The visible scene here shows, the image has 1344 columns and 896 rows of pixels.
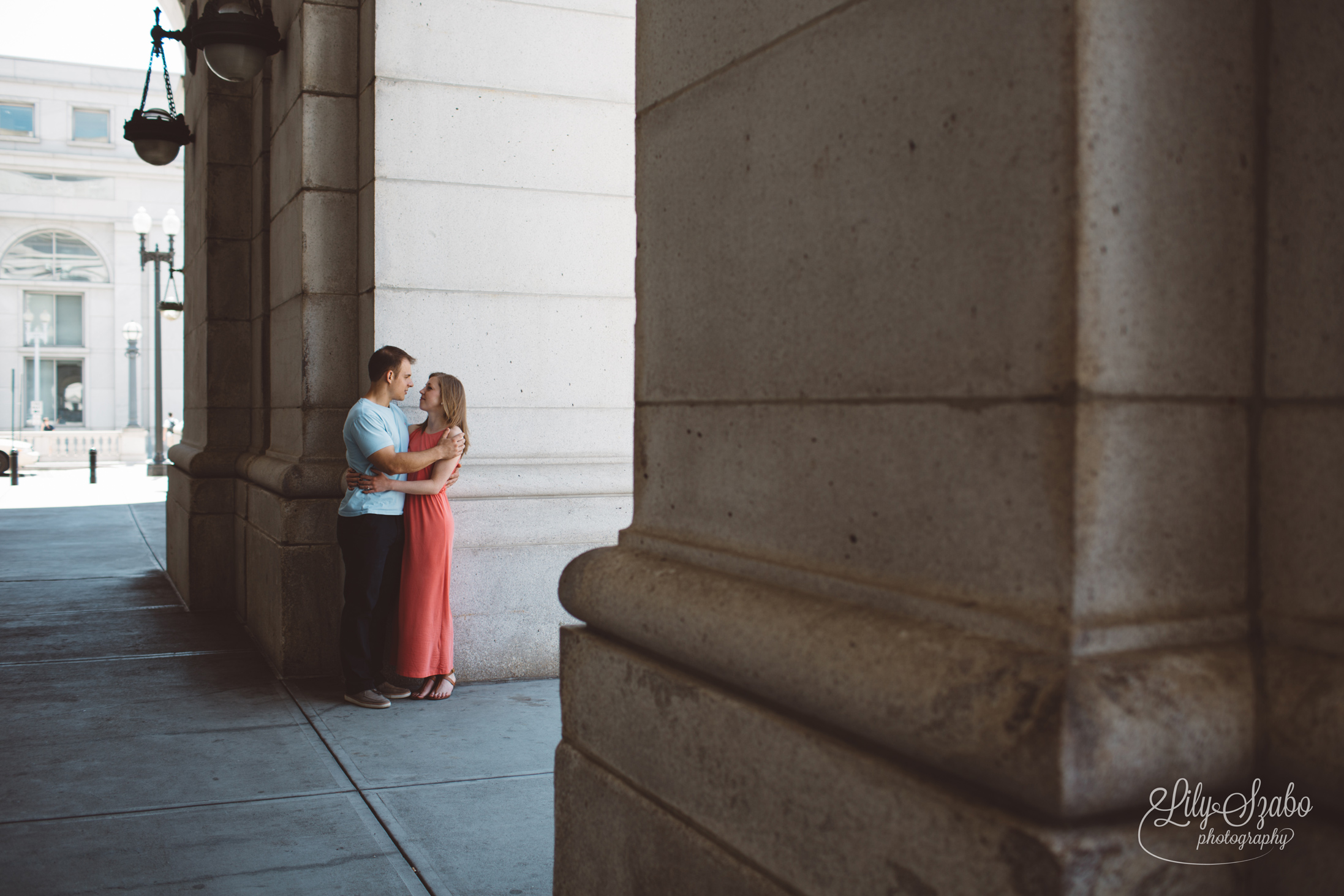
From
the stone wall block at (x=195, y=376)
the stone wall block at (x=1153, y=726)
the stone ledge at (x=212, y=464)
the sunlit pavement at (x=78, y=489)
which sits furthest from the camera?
the sunlit pavement at (x=78, y=489)

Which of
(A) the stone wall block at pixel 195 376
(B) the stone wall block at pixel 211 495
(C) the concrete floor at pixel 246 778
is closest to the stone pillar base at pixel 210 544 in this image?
(B) the stone wall block at pixel 211 495

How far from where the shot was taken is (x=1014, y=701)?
155cm

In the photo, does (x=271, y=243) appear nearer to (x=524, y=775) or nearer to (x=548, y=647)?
(x=548, y=647)

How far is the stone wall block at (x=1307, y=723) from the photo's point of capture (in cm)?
150

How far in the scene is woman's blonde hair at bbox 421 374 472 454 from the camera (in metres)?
6.34

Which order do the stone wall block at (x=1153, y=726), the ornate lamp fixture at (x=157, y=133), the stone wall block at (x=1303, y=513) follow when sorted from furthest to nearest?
the ornate lamp fixture at (x=157, y=133) < the stone wall block at (x=1303, y=513) < the stone wall block at (x=1153, y=726)

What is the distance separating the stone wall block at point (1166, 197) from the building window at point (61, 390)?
198ft

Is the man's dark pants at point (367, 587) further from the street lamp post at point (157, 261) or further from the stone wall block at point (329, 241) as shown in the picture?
the street lamp post at point (157, 261)

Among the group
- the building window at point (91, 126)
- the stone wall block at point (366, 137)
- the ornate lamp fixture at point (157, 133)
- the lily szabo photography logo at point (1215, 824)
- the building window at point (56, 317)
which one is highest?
the building window at point (91, 126)

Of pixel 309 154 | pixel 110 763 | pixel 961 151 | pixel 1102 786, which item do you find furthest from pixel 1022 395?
pixel 309 154

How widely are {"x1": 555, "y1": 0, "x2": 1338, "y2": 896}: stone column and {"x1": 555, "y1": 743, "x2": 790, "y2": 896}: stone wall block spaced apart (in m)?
0.02

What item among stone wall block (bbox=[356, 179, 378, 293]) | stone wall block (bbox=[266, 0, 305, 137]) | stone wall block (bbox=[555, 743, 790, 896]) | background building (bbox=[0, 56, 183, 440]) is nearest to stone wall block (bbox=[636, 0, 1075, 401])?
stone wall block (bbox=[555, 743, 790, 896])

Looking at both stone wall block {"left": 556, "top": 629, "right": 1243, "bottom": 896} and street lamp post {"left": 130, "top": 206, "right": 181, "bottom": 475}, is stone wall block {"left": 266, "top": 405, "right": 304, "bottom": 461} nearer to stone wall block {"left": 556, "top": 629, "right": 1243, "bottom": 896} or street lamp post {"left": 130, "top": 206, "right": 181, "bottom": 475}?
stone wall block {"left": 556, "top": 629, "right": 1243, "bottom": 896}

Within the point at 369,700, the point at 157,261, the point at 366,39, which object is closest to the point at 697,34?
the point at 369,700
